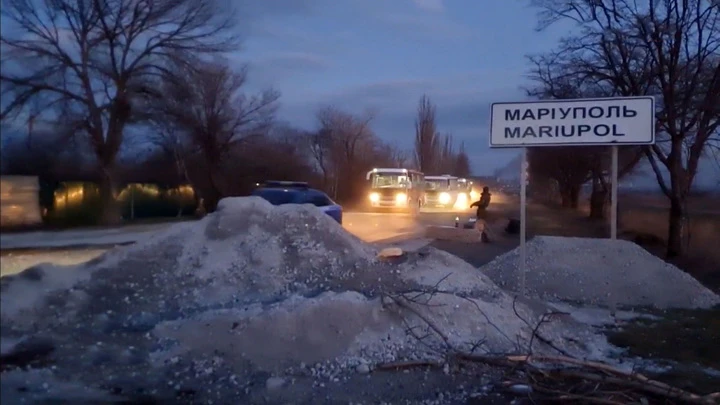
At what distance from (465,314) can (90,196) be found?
21.6 ft

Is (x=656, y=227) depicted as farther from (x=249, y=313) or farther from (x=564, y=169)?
(x=249, y=313)

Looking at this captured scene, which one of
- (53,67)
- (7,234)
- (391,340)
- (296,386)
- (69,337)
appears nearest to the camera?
(7,234)

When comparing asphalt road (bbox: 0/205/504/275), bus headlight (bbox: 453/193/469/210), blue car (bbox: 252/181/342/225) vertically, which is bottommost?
bus headlight (bbox: 453/193/469/210)

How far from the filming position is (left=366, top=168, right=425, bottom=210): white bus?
22.1m

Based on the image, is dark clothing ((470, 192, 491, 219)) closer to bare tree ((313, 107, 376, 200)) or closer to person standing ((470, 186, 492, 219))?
person standing ((470, 186, 492, 219))

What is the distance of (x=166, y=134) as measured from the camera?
638 centimetres

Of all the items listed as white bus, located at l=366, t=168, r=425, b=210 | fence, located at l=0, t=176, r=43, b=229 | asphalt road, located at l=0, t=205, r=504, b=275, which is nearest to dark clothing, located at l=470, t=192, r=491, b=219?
white bus, located at l=366, t=168, r=425, b=210

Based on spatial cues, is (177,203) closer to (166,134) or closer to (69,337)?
(166,134)

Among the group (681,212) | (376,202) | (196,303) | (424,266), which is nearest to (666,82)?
(681,212)

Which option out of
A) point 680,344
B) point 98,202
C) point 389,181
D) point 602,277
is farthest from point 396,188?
point 98,202

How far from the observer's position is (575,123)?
1379 centimetres

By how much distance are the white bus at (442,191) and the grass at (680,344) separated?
2167 cm

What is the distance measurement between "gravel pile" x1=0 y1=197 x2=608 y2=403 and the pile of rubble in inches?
0.7

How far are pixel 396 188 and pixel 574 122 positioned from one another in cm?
1631
